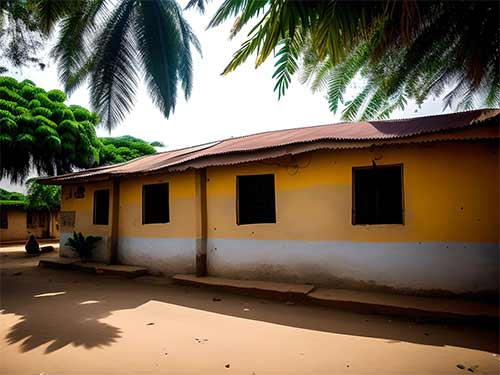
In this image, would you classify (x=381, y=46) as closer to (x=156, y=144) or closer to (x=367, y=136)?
(x=367, y=136)

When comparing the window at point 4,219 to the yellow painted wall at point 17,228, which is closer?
the window at point 4,219

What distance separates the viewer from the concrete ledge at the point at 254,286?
5668 mm

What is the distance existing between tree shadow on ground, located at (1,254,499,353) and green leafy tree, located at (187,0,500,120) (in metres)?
3.54

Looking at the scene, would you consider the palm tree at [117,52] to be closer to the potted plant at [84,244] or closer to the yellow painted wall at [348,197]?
the yellow painted wall at [348,197]

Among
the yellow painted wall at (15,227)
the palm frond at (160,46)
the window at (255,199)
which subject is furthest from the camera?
the yellow painted wall at (15,227)

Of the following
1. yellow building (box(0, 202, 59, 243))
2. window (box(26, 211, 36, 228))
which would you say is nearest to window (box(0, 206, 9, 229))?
yellow building (box(0, 202, 59, 243))

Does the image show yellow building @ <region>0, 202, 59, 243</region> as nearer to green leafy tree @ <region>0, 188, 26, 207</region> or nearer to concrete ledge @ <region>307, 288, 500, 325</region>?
green leafy tree @ <region>0, 188, 26, 207</region>

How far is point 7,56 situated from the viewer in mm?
7055

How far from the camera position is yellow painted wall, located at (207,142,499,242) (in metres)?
5.04

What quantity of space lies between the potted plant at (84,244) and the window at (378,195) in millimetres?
8093

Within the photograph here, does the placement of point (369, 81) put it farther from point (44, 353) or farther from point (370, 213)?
point (44, 353)

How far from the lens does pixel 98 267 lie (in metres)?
8.55

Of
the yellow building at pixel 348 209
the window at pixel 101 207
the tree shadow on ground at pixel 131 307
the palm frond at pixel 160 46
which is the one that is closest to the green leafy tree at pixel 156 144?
the window at pixel 101 207

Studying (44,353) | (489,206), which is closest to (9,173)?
(44,353)
